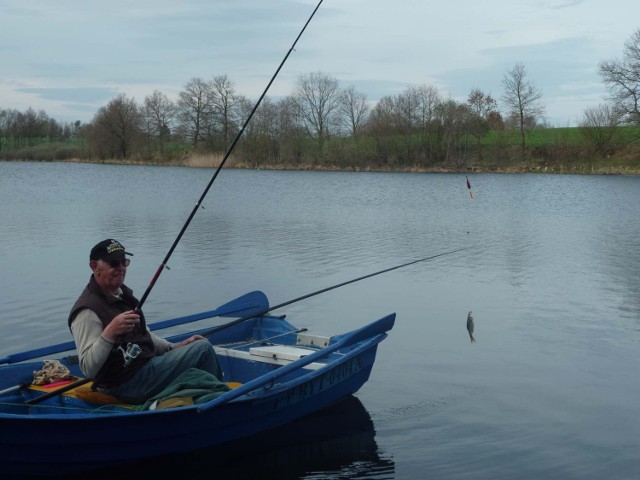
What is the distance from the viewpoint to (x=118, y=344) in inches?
197

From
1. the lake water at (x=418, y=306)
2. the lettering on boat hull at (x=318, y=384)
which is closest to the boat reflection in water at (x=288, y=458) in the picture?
the lake water at (x=418, y=306)

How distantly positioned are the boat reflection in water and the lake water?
0.05 ft

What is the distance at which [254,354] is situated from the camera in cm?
648

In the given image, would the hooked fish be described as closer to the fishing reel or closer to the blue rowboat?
the blue rowboat

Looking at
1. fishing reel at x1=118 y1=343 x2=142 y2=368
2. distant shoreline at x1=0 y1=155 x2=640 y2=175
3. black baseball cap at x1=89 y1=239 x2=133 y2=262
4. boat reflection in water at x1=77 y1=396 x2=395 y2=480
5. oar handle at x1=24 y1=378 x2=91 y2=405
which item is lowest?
boat reflection in water at x1=77 y1=396 x2=395 y2=480

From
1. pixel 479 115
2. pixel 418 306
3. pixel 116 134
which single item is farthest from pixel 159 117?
pixel 418 306

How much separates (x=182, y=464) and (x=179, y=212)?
51.7 feet

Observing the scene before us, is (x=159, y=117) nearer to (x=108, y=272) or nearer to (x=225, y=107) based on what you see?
(x=225, y=107)

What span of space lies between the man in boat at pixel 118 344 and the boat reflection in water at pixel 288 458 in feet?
1.77

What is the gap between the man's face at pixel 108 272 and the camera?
490 cm

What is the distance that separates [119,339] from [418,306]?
569cm

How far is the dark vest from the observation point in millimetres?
4891

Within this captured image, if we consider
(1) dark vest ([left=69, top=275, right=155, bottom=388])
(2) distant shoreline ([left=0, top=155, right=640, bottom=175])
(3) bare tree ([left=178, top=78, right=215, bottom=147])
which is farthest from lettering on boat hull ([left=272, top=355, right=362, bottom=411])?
(3) bare tree ([left=178, top=78, right=215, bottom=147])

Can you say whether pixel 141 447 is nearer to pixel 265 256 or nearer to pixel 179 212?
pixel 265 256
